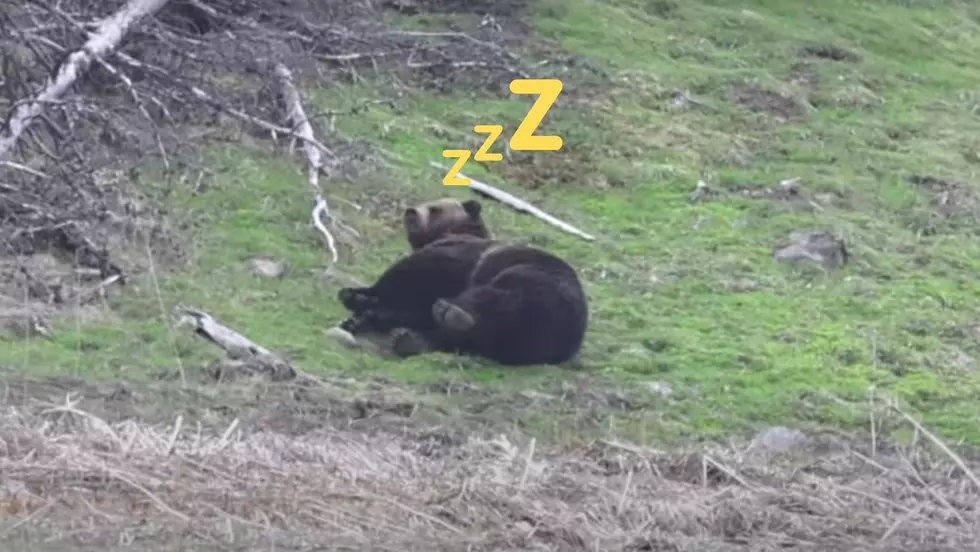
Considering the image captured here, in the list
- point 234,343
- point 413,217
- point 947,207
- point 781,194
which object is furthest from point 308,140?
point 947,207

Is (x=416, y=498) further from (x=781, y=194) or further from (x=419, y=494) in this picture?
(x=781, y=194)

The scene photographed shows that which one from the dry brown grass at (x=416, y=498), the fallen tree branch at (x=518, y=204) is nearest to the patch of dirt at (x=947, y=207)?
the fallen tree branch at (x=518, y=204)

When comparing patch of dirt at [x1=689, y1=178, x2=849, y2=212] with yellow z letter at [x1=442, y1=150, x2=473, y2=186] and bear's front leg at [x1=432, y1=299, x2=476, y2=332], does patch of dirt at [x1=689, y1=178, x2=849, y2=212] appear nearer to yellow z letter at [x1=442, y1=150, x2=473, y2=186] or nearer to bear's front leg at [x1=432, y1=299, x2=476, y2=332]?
yellow z letter at [x1=442, y1=150, x2=473, y2=186]

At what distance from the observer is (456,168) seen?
13.7m

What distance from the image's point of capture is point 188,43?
463 inches

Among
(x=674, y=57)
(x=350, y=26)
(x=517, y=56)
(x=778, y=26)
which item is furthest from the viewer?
(x=778, y=26)

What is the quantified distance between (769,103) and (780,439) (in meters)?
8.55

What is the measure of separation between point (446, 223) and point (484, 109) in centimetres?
436

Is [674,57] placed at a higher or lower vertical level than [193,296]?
lower

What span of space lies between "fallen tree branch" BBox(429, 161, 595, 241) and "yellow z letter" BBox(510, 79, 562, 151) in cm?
122

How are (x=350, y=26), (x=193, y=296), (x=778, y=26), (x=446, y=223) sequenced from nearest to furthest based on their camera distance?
(x=193, y=296)
(x=446, y=223)
(x=350, y=26)
(x=778, y=26)

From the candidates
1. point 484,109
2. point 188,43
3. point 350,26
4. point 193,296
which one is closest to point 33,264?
point 193,296

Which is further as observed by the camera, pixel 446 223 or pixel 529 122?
pixel 529 122

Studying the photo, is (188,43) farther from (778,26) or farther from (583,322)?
(778,26)
